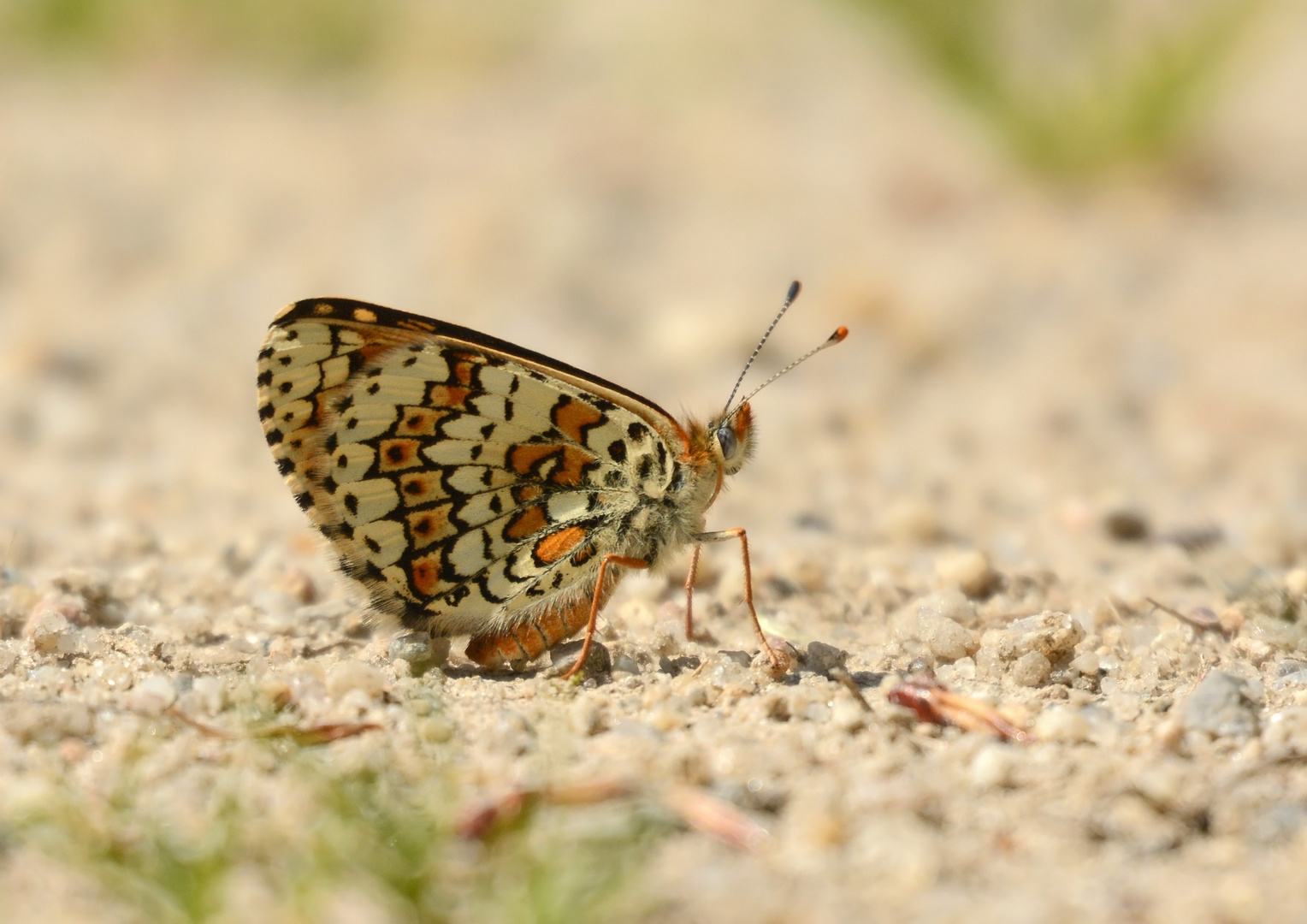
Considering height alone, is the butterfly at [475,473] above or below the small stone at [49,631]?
above

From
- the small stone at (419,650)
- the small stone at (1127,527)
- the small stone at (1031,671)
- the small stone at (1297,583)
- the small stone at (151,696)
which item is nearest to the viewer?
the small stone at (151,696)

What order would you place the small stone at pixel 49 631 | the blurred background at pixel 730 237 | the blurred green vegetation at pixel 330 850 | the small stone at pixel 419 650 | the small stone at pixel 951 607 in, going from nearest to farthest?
1. the blurred green vegetation at pixel 330 850
2. the small stone at pixel 49 631
3. the small stone at pixel 419 650
4. the small stone at pixel 951 607
5. the blurred background at pixel 730 237

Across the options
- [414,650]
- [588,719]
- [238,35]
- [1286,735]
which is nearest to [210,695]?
[414,650]

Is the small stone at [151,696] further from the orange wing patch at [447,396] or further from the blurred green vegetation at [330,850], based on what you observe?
the orange wing patch at [447,396]

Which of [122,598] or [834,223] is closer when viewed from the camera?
[122,598]

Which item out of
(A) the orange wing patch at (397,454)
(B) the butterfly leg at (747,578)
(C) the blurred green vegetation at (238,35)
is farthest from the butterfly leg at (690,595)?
(C) the blurred green vegetation at (238,35)

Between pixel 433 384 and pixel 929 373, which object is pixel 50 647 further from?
pixel 929 373

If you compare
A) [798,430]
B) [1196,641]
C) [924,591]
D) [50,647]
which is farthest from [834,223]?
[50,647]

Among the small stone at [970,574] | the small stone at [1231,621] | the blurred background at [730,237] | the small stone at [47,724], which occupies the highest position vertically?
the blurred background at [730,237]
